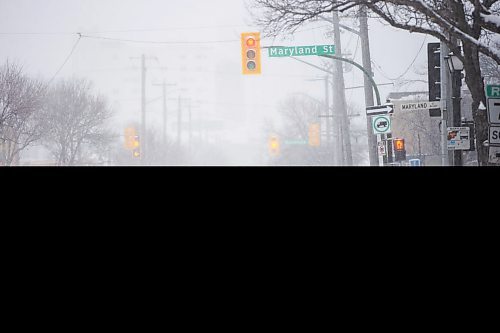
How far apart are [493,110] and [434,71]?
9.01 feet

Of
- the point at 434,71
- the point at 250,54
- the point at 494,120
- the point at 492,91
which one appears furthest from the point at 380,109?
the point at 494,120

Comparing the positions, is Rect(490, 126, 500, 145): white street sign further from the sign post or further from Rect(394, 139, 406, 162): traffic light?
Rect(394, 139, 406, 162): traffic light

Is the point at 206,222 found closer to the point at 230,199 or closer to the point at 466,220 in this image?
the point at 230,199

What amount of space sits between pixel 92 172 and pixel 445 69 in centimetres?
1137

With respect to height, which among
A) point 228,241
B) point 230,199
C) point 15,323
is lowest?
point 15,323

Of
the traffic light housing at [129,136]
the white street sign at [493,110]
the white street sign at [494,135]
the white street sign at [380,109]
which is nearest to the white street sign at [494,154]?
the white street sign at [494,135]

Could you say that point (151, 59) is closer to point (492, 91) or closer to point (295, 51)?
point (295, 51)

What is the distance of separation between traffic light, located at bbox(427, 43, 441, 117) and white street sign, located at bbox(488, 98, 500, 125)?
2329 millimetres

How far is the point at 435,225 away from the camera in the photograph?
1.80 m

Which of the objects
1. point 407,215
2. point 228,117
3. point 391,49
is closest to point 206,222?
point 407,215

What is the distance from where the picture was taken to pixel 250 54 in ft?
39.3

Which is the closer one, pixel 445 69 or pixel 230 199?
pixel 230 199

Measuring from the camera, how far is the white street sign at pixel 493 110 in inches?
383

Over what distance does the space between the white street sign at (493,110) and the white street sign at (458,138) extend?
1.23 m
